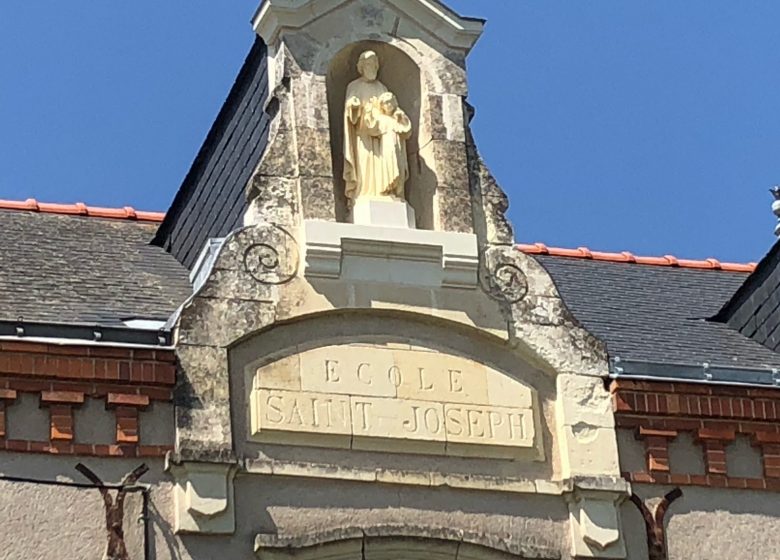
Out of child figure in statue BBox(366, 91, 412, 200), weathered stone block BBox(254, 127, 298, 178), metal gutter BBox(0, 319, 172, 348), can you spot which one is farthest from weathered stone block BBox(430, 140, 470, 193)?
metal gutter BBox(0, 319, 172, 348)

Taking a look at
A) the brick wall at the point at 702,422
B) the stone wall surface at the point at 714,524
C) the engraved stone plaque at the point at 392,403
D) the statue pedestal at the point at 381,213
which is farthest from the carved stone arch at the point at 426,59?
the stone wall surface at the point at 714,524

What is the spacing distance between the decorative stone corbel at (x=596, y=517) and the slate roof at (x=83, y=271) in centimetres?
339

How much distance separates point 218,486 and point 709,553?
3.66 m

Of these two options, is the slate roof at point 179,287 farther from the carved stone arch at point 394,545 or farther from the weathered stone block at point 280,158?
the carved stone arch at point 394,545

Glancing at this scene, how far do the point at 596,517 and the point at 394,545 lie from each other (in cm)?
157

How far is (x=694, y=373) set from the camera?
1847 centimetres

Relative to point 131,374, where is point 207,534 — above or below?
below

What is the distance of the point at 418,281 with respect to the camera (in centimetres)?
1797

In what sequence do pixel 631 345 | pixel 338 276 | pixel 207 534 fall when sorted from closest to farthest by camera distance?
pixel 207 534
pixel 338 276
pixel 631 345

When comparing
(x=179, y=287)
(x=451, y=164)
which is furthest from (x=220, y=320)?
(x=179, y=287)

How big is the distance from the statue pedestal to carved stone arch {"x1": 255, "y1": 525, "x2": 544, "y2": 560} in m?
2.35

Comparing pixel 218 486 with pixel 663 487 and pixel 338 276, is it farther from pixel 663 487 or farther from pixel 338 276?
pixel 663 487

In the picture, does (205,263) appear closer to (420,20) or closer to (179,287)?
(179,287)

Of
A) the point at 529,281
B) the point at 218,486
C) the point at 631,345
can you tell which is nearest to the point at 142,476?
the point at 218,486
